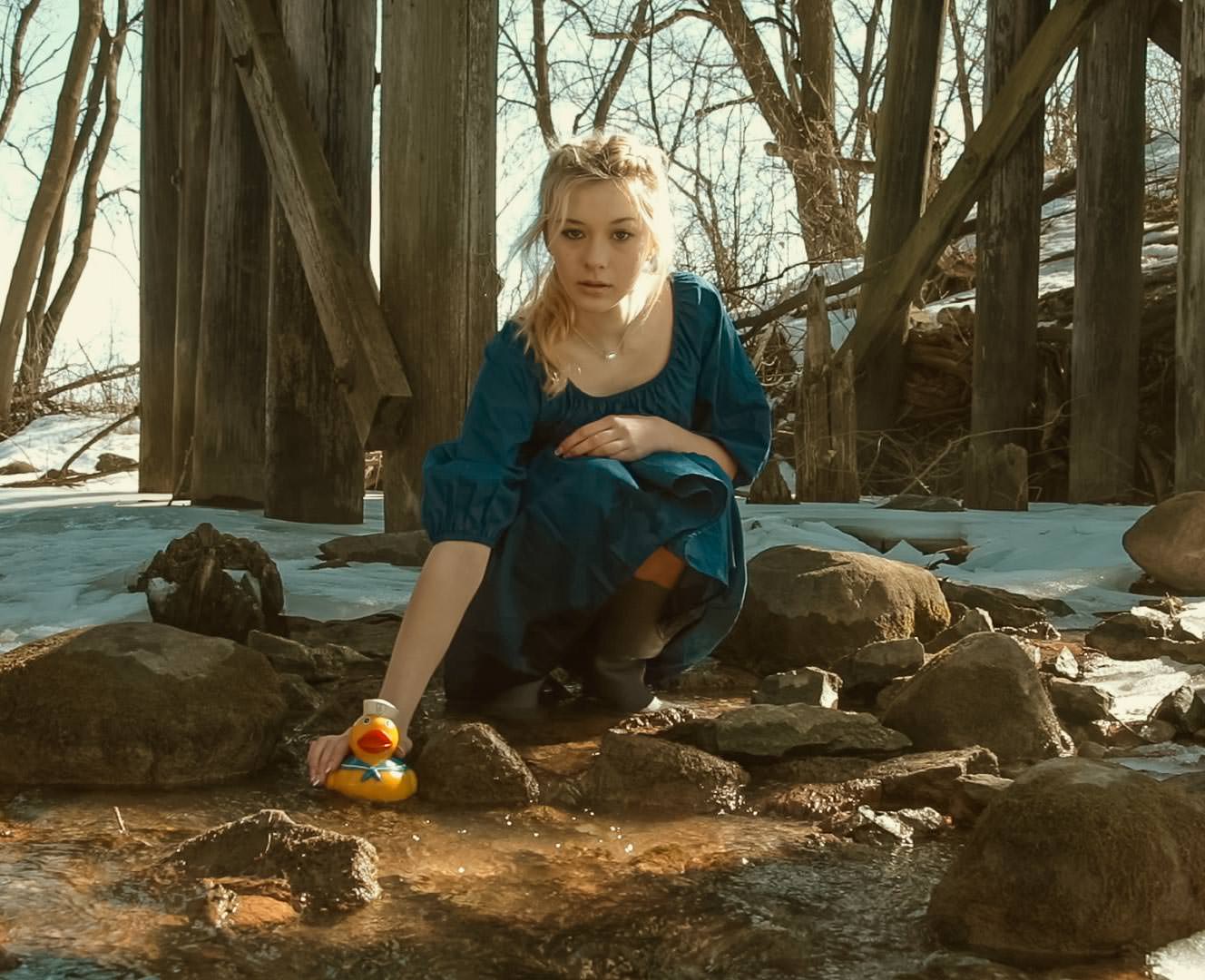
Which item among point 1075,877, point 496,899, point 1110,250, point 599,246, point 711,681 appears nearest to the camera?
point 1075,877

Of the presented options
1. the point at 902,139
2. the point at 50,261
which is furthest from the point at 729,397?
the point at 50,261

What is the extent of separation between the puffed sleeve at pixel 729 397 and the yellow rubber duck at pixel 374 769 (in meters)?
0.96

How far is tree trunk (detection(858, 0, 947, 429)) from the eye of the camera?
23.6 feet

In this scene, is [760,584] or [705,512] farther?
[760,584]

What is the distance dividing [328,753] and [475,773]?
26cm

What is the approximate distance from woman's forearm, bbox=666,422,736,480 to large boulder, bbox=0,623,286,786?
2.97ft

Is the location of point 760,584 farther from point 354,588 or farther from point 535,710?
point 354,588

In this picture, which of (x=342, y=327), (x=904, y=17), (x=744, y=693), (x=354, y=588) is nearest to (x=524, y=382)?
(x=744, y=693)

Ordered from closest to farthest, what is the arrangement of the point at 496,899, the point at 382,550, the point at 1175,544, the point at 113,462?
the point at 496,899 → the point at 1175,544 → the point at 382,550 → the point at 113,462

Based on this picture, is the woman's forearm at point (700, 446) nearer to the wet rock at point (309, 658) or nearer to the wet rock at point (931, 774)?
the wet rock at point (931, 774)

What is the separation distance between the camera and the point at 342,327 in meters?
4.62

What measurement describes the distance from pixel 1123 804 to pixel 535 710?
142 cm

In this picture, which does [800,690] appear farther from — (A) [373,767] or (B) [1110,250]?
(B) [1110,250]

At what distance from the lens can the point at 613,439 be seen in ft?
9.46
